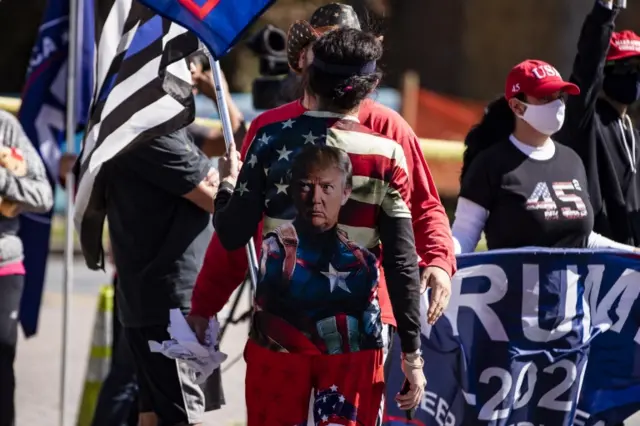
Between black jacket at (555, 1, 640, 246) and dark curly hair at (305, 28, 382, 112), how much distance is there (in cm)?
213

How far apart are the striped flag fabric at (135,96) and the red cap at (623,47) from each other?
81.1 inches

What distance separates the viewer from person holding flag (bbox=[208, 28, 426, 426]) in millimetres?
4094

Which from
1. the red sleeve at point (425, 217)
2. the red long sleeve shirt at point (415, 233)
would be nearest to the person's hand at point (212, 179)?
the red long sleeve shirt at point (415, 233)

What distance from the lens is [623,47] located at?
6.30 meters

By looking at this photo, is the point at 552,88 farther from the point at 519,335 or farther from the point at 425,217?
the point at 425,217

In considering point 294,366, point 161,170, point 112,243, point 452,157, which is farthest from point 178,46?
point 452,157

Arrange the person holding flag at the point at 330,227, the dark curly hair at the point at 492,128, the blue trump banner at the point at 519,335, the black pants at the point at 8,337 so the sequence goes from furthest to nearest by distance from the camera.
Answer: the black pants at the point at 8,337
the dark curly hair at the point at 492,128
the blue trump banner at the point at 519,335
the person holding flag at the point at 330,227

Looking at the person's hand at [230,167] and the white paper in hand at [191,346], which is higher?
the person's hand at [230,167]

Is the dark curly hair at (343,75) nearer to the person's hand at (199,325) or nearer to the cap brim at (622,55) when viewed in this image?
the person's hand at (199,325)

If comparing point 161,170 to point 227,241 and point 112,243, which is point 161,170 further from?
point 227,241

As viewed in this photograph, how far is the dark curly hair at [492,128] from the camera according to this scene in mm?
5902

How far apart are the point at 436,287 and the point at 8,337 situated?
261 cm

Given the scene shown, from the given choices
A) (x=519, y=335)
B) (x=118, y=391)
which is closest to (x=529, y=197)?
(x=519, y=335)

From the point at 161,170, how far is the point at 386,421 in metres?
1.41
